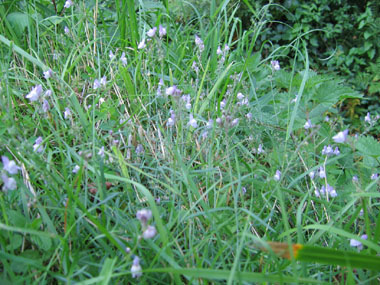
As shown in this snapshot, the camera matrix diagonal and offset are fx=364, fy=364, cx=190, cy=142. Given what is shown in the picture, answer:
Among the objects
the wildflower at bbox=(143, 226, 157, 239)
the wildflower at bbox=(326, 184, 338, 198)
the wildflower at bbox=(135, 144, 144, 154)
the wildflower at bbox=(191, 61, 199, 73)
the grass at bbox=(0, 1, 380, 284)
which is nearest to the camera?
the wildflower at bbox=(143, 226, 157, 239)

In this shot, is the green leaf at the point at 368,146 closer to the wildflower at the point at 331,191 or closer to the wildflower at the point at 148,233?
the wildflower at the point at 331,191

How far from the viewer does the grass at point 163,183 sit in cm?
105

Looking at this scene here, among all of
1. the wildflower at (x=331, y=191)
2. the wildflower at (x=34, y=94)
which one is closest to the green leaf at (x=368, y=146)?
the wildflower at (x=331, y=191)

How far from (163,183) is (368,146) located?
38.0 inches

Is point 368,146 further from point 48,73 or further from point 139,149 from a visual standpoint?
point 48,73

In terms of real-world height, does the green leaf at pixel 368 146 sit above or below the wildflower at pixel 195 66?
below

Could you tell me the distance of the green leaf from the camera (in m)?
1.56

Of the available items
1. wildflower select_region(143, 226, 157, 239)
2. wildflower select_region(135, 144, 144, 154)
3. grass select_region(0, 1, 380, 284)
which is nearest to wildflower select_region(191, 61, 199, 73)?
grass select_region(0, 1, 380, 284)

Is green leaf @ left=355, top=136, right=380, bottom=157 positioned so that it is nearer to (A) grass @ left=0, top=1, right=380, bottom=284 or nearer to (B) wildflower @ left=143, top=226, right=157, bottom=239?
(A) grass @ left=0, top=1, right=380, bottom=284

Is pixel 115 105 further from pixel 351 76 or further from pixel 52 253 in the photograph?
pixel 351 76

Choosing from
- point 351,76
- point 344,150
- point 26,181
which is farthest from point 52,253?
point 351,76

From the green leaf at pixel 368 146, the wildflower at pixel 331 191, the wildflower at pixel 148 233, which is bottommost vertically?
the wildflower at pixel 331 191

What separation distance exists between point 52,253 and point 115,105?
94cm

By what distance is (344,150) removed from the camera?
191 cm
